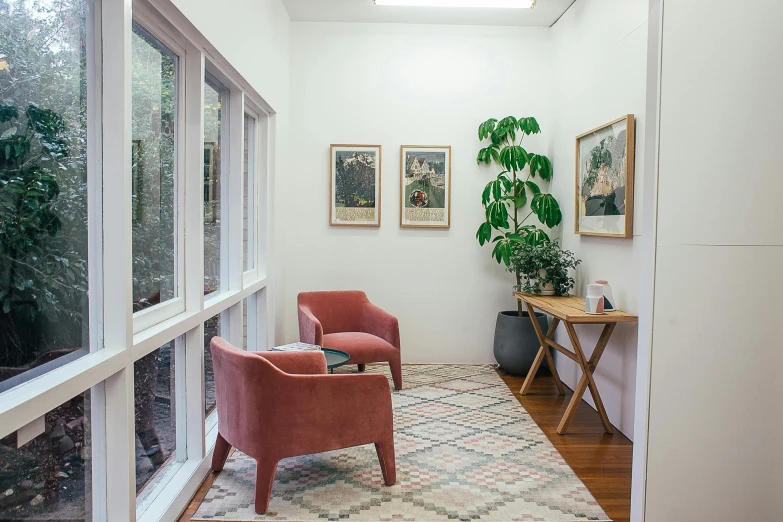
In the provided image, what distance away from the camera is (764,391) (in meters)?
2.46

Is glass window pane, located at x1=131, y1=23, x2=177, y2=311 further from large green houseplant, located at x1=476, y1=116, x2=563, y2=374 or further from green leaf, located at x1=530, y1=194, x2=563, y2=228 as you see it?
green leaf, located at x1=530, y1=194, x2=563, y2=228

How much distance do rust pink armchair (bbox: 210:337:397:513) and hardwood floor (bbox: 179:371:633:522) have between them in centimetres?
42

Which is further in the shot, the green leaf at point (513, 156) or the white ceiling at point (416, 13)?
the green leaf at point (513, 156)

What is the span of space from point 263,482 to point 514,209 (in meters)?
3.83

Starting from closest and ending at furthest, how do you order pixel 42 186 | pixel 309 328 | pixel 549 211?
pixel 42 186
pixel 309 328
pixel 549 211

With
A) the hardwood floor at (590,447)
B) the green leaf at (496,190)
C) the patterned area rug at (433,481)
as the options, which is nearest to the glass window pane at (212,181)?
the patterned area rug at (433,481)

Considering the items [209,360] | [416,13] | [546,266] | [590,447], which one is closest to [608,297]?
[546,266]

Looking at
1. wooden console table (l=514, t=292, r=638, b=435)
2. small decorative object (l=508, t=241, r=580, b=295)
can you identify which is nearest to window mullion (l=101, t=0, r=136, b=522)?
wooden console table (l=514, t=292, r=638, b=435)

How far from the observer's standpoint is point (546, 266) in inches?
193

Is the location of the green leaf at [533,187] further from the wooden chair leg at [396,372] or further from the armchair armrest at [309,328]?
the armchair armrest at [309,328]

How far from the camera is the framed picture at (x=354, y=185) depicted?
5.88 meters

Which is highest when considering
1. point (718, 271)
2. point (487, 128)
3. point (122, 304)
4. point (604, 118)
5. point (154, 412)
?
point (487, 128)

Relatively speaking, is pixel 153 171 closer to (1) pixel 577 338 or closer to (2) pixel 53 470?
(2) pixel 53 470

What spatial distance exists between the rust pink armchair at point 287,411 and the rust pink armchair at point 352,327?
161 centimetres
